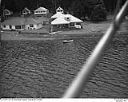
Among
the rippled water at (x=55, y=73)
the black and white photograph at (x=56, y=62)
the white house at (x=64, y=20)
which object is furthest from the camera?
the white house at (x=64, y=20)

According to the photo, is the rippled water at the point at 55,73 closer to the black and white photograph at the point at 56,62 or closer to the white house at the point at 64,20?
the black and white photograph at the point at 56,62

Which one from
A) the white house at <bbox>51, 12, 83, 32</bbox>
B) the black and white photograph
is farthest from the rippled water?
the white house at <bbox>51, 12, 83, 32</bbox>

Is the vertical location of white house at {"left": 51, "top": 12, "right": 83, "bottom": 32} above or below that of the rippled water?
above

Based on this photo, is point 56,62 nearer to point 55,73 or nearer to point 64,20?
point 55,73

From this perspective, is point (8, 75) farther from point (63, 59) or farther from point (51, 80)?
point (63, 59)

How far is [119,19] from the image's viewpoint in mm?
319

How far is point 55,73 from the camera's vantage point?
11.6 ft

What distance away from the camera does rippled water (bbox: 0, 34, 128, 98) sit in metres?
2.79

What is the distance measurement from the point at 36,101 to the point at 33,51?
9.90 ft

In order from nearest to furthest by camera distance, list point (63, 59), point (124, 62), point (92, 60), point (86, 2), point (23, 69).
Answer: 1. point (92, 60)
2. point (86, 2)
3. point (124, 62)
4. point (23, 69)
5. point (63, 59)

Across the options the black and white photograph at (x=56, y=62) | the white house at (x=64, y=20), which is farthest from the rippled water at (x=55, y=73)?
the white house at (x=64, y=20)

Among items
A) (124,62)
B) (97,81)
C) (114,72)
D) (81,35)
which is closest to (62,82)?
(97,81)

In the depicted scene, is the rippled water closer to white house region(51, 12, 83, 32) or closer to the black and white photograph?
the black and white photograph

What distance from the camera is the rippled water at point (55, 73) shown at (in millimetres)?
2795
